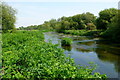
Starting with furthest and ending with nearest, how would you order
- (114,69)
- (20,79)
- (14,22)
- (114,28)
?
1. (14,22)
2. (114,28)
3. (114,69)
4. (20,79)

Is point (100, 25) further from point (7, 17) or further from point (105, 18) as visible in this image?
point (7, 17)

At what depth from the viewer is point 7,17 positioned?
2283cm

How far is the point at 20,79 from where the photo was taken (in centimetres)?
267

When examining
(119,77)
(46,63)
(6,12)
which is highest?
(6,12)

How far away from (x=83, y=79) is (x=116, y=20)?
20.6 metres

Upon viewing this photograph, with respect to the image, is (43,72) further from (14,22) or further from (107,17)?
(107,17)

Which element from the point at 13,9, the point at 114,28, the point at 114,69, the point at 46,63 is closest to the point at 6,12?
the point at 13,9

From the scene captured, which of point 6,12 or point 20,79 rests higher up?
point 6,12

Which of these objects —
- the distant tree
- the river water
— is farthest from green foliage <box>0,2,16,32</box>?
the distant tree

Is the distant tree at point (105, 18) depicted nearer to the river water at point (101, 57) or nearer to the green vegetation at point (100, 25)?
the green vegetation at point (100, 25)

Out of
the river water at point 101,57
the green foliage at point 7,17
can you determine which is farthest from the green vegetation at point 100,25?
the green foliage at point 7,17

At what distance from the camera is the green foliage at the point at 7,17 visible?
21.8m

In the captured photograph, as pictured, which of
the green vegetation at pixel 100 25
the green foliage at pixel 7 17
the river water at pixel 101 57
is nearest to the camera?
the river water at pixel 101 57

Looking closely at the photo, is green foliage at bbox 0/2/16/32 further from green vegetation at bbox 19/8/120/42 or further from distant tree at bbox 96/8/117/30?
distant tree at bbox 96/8/117/30
